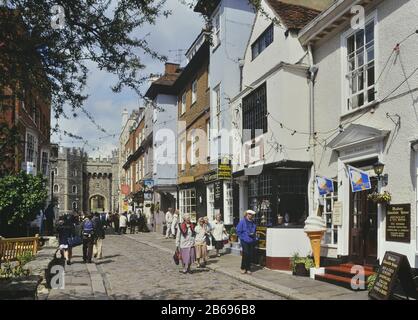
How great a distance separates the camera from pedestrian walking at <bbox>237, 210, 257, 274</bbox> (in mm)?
13062

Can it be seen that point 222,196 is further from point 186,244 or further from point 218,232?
point 186,244

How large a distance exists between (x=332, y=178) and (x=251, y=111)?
15.6ft

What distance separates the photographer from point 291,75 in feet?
46.5

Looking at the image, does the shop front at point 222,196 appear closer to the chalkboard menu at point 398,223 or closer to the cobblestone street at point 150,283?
the cobblestone street at point 150,283

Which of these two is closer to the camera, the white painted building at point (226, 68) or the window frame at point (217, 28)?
the white painted building at point (226, 68)

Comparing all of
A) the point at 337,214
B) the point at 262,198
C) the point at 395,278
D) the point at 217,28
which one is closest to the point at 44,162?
the point at 217,28

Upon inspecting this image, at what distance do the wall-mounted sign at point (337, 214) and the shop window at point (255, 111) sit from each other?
4.05 metres

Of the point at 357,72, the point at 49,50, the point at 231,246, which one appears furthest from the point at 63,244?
the point at 357,72

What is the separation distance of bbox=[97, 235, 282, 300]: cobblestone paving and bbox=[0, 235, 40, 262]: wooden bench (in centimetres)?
217

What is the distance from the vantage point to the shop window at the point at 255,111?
15570 mm

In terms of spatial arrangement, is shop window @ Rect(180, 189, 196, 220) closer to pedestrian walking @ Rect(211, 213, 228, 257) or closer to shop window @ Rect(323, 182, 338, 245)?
pedestrian walking @ Rect(211, 213, 228, 257)

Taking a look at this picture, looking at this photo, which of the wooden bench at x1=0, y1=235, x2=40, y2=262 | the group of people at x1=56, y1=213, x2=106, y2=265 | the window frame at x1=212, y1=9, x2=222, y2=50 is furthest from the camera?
the window frame at x1=212, y1=9, x2=222, y2=50

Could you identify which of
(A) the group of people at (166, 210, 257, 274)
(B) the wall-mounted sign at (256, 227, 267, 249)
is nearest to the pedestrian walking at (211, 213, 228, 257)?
(A) the group of people at (166, 210, 257, 274)

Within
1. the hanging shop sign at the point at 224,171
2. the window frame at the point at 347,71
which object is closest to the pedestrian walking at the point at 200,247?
the hanging shop sign at the point at 224,171
